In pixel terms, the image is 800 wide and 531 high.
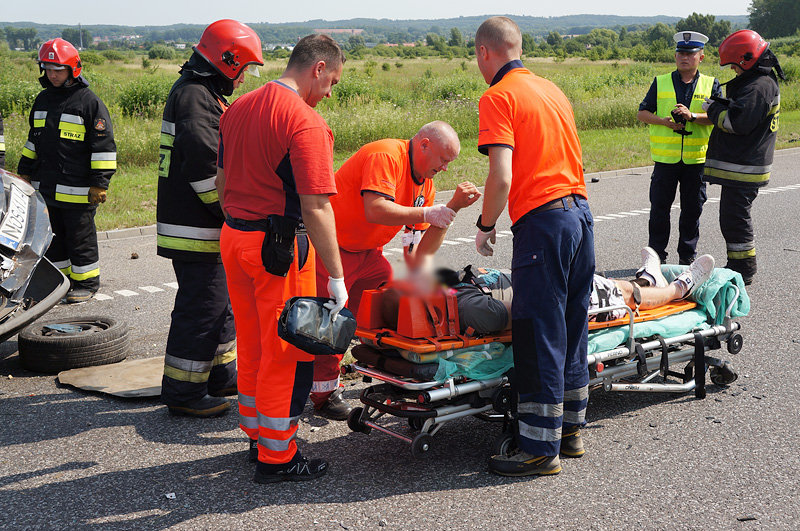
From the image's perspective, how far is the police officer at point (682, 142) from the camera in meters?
7.67

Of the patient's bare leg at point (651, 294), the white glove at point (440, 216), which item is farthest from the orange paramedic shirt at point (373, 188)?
the patient's bare leg at point (651, 294)

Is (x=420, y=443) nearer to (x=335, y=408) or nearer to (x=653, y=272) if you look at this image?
(x=335, y=408)

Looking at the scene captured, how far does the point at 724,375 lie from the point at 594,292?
3.91 ft

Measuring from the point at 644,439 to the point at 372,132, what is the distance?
13385 millimetres

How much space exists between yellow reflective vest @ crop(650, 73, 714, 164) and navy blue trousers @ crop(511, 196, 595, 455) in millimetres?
4206

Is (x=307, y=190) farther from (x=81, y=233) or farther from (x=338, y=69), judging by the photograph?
(x=81, y=233)

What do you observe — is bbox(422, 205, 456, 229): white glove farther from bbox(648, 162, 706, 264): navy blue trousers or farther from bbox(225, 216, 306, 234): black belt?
bbox(648, 162, 706, 264): navy blue trousers

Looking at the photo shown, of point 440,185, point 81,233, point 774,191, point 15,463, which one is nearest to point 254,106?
point 15,463

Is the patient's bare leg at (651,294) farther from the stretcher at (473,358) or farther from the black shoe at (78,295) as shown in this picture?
the black shoe at (78,295)

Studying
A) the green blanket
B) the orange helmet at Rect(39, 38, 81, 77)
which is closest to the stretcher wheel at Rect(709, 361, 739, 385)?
the green blanket

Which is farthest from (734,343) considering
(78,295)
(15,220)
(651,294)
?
(78,295)

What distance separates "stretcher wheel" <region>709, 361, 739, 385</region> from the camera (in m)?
4.90

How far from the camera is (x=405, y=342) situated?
12.8 ft

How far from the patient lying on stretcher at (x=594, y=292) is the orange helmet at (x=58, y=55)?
4265 mm
